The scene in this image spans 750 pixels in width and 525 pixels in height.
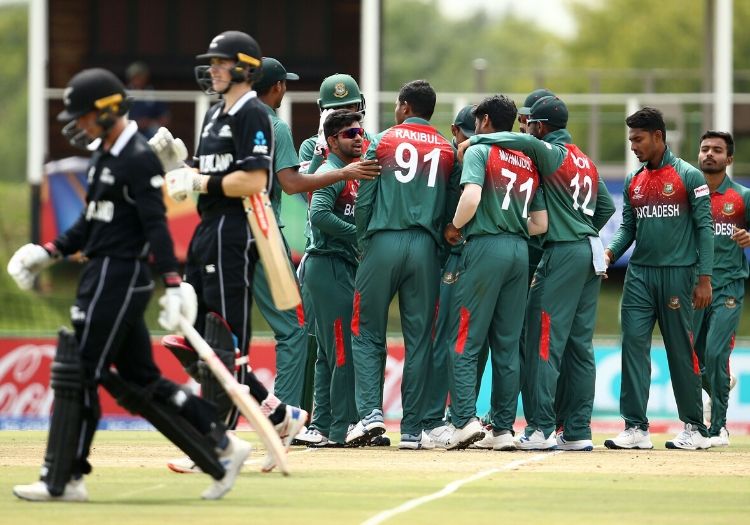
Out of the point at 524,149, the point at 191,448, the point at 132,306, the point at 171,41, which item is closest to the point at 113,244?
the point at 132,306

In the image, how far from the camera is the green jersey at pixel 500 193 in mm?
11586

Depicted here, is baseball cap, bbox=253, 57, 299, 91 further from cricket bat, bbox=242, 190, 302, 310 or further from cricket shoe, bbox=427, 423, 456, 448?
cricket shoe, bbox=427, 423, 456, 448


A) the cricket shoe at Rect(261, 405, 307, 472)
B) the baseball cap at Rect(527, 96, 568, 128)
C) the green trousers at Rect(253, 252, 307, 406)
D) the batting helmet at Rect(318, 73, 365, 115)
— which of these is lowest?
the cricket shoe at Rect(261, 405, 307, 472)

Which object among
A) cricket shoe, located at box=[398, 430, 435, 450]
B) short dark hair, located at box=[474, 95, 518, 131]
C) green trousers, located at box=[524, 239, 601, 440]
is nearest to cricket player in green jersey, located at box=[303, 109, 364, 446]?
cricket shoe, located at box=[398, 430, 435, 450]

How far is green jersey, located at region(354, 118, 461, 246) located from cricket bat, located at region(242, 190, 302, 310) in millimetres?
2007

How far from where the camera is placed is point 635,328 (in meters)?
12.6

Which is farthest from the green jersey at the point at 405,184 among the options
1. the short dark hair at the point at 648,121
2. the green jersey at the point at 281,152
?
the short dark hair at the point at 648,121

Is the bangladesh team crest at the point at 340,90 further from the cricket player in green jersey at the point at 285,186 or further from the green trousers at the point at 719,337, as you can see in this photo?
the green trousers at the point at 719,337

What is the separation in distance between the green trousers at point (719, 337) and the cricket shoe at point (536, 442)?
189 centimetres

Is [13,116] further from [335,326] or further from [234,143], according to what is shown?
[234,143]

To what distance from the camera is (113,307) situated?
8289 millimetres

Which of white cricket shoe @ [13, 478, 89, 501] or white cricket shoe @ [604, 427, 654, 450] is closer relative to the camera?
white cricket shoe @ [13, 478, 89, 501]

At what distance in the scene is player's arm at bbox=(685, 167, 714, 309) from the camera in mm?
12461

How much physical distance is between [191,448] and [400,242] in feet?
11.1
